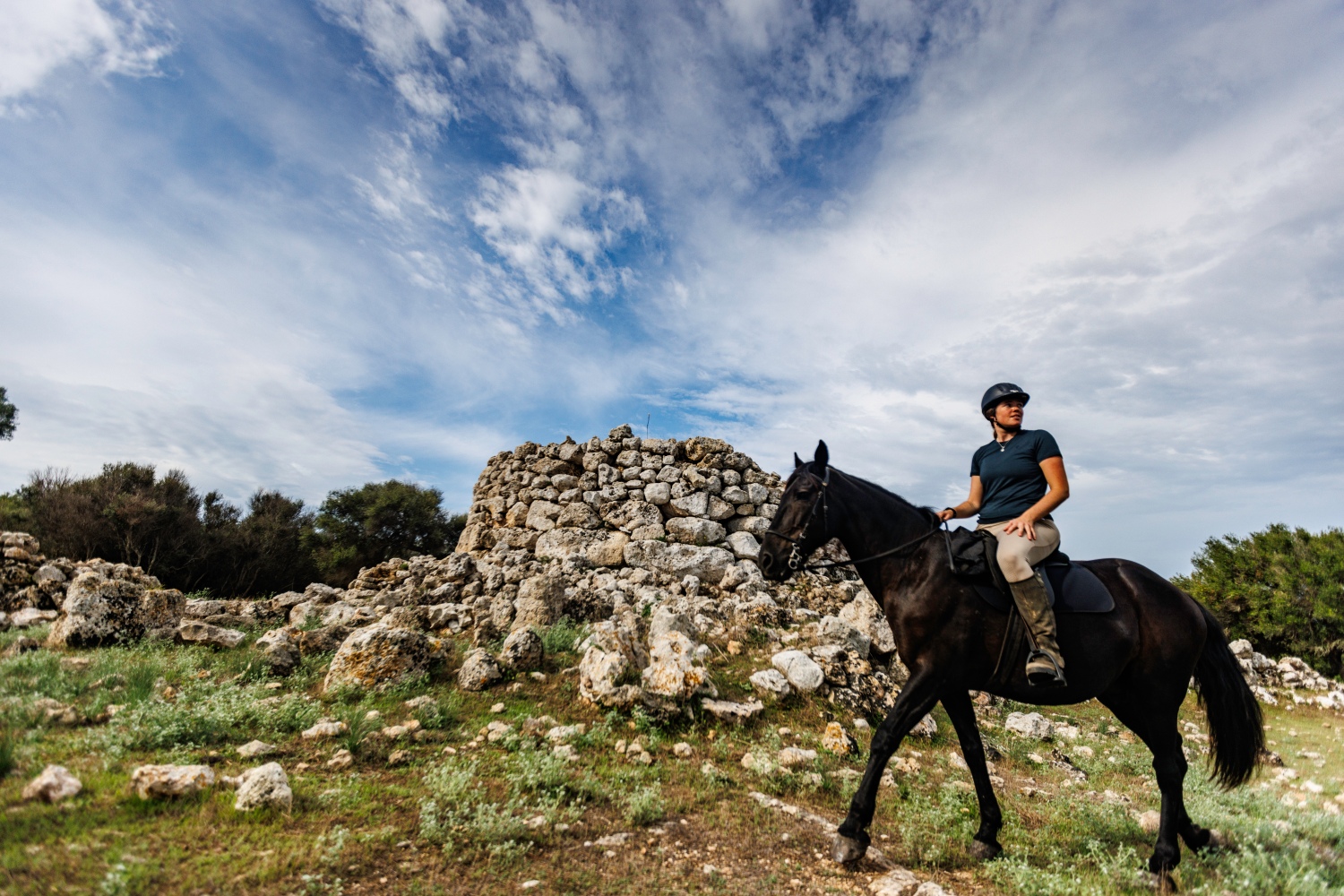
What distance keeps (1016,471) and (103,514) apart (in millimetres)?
22603

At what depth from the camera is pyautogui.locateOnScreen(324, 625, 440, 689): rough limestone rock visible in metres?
6.24

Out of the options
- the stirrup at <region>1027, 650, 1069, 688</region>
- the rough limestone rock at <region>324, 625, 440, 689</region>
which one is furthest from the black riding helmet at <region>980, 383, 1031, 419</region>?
the rough limestone rock at <region>324, 625, 440, 689</region>

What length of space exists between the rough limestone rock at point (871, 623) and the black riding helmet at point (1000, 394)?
4.72m

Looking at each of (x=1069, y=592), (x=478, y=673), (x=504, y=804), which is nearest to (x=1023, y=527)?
(x=1069, y=592)

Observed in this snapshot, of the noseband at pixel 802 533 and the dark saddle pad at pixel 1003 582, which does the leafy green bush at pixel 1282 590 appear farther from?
the noseband at pixel 802 533

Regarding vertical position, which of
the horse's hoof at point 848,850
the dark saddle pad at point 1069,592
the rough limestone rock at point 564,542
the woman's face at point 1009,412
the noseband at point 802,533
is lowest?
the horse's hoof at point 848,850

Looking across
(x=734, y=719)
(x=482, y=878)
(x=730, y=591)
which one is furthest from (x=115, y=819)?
(x=730, y=591)

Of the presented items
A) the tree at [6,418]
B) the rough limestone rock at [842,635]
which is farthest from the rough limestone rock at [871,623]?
the tree at [6,418]

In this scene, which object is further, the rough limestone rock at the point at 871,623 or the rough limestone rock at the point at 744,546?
the rough limestone rock at the point at 744,546

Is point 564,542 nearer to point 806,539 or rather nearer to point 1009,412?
point 806,539

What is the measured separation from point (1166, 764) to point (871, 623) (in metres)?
5.52

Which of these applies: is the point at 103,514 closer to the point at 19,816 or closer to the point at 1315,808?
the point at 19,816

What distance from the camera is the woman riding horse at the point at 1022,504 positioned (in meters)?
4.08

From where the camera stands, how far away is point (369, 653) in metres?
6.42
